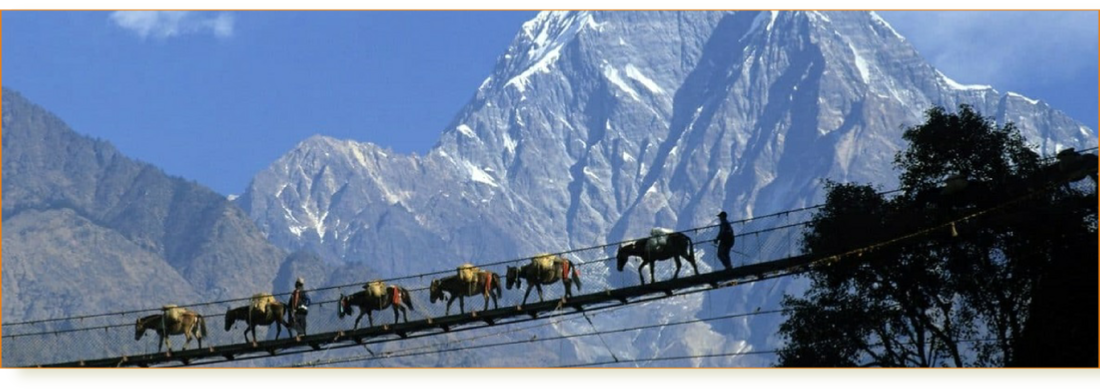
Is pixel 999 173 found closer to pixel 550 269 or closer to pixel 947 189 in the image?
pixel 947 189

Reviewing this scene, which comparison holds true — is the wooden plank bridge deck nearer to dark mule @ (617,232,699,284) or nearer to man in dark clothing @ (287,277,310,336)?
man in dark clothing @ (287,277,310,336)

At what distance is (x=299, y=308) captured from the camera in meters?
72.4

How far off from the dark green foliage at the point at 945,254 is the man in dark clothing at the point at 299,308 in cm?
1905

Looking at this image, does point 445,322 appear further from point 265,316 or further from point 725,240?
point 265,316

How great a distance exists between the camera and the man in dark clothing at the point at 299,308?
72.6m

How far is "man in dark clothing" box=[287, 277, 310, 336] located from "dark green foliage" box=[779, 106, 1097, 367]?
1905cm

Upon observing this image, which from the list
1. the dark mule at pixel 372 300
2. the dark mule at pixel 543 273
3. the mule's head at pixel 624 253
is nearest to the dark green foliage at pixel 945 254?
the mule's head at pixel 624 253

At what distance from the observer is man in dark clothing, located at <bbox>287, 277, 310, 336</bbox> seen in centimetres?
7256

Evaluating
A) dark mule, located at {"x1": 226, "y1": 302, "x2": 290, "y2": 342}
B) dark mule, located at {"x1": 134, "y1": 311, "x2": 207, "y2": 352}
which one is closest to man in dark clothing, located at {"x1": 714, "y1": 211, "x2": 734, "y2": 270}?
dark mule, located at {"x1": 226, "y1": 302, "x2": 290, "y2": 342}

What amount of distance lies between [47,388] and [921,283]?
38172mm

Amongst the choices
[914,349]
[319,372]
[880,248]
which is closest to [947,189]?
[880,248]

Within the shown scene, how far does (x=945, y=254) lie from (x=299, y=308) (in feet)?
83.1

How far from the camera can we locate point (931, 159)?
3263 inches

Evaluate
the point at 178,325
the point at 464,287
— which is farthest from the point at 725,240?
the point at 178,325
